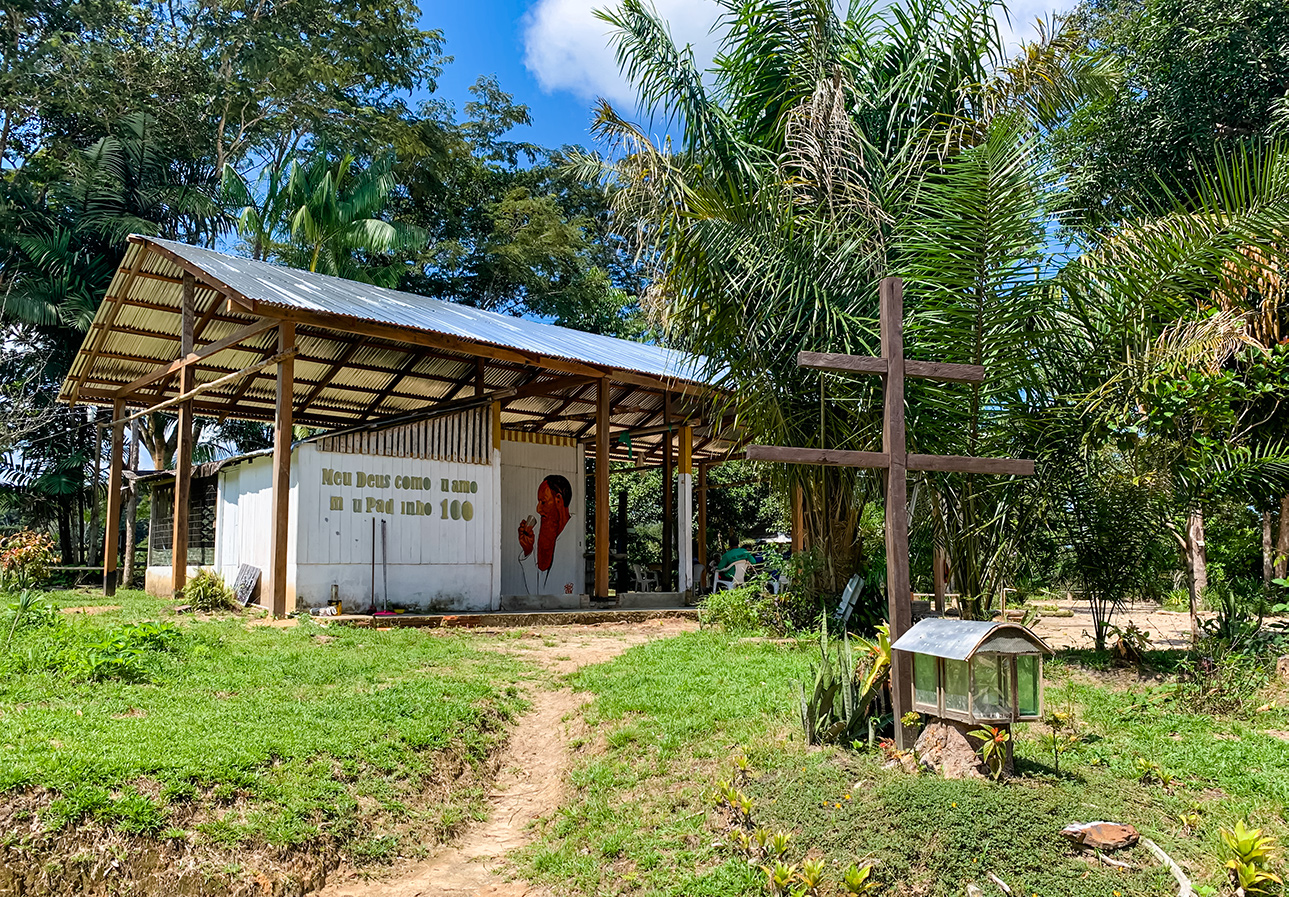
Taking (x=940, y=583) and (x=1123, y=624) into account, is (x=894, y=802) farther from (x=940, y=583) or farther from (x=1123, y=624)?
(x=1123, y=624)

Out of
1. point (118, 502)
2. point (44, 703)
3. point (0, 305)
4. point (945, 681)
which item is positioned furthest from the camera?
point (0, 305)

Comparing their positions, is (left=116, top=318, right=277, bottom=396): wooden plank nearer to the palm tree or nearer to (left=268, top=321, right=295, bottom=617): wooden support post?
(left=268, top=321, right=295, bottom=617): wooden support post

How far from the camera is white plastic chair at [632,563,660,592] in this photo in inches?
814

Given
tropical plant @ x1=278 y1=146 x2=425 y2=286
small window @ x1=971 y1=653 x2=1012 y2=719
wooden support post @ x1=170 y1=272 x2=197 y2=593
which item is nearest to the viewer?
small window @ x1=971 y1=653 x2=1012 y2=719

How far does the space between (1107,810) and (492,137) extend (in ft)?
107

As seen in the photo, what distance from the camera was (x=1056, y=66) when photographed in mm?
8328

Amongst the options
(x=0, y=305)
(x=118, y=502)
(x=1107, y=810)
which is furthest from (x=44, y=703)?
(x=0, y=305)

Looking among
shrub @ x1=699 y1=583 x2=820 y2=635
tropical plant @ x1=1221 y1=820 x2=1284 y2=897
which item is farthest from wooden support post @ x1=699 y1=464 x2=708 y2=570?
tropical plant @ x1=1221 y1=820 x2=1284 y2=897

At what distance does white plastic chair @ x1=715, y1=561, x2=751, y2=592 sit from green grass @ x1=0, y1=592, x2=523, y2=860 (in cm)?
810

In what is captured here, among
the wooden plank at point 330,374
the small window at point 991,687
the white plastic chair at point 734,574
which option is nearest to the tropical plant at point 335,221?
the wooden plank at point 330,374

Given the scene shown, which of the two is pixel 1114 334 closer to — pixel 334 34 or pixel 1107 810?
pixel 1107 810

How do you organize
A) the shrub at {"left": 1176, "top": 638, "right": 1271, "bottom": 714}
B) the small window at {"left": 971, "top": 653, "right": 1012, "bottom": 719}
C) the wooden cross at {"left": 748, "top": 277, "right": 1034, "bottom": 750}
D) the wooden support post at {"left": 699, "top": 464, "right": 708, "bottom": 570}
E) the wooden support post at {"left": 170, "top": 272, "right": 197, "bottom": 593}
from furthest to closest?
the wooden support post at {"left": 699, "top": 464, "right": 708, "bottom": 570} → the wooden support post at {"left": 170, "top": 272, "right": 197, "bottom": 593} → the shrub at {"left": 1176, "top": 638, "right": 1271, "bottom": 714} → the wooden cross at {"left": 748, "top": 277, "right": 1034, "bottom": 750} → the small window at {"left": 971, "top": 653, "right": 1012, "bottom": 719}

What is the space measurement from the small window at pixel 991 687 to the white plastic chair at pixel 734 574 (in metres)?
11.2

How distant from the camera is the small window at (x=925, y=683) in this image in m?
4.75
